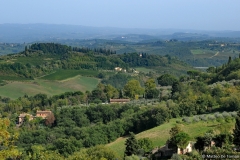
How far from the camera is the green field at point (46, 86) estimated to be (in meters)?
61.3

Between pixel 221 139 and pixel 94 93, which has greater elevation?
pixel 221 139

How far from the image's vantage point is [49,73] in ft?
252

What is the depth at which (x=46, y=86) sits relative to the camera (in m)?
65.9

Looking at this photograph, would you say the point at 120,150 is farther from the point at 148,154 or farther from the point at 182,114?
the point at 182,114

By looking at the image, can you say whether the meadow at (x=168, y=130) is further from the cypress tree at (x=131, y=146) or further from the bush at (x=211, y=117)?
the cypress tree at (x=131, y=146)

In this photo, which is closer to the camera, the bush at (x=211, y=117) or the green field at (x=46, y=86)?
the bush at (x=211, y=117)

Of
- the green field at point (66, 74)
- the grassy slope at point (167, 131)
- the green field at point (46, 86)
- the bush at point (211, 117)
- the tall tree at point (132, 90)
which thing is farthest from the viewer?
the green field at point (66, 74)

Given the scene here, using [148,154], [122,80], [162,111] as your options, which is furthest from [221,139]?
[122,80]

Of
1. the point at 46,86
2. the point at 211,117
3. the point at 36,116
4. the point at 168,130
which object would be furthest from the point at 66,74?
the point at 211,117

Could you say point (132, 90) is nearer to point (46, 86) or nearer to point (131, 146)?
point (46, 86)

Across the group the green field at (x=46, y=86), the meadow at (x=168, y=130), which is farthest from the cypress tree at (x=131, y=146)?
the green field at (x=46, y=86)

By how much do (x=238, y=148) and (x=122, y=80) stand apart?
57768 millimetres

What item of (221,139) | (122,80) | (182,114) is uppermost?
(221,139)

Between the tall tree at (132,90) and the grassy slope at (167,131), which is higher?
the grassy slope at (167,131)
